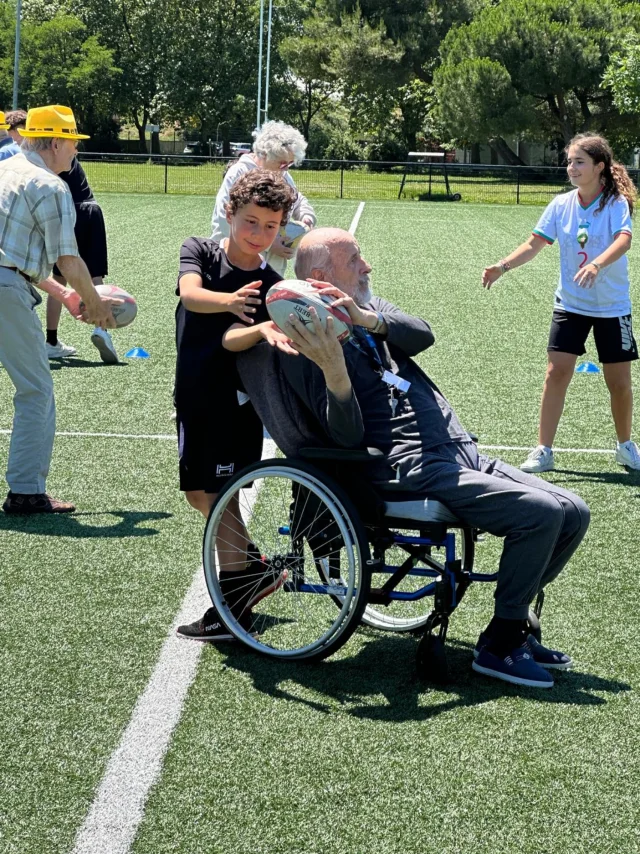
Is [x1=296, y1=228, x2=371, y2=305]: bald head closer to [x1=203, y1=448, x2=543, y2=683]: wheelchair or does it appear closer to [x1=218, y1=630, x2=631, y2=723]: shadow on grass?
[x1=203, y1=448, x2=543, y2=683]: wheelchair

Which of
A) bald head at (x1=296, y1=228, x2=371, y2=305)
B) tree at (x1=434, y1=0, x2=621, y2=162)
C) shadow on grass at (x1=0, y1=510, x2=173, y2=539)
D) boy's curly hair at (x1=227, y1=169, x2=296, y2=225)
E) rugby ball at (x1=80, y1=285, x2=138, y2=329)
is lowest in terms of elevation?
shadow on grass at (x1=0, y1=510, x2=173, y2=539)

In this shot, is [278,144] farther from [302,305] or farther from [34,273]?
[302,305]

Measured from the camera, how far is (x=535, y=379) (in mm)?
9383

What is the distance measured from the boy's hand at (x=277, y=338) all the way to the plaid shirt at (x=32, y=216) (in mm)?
1881

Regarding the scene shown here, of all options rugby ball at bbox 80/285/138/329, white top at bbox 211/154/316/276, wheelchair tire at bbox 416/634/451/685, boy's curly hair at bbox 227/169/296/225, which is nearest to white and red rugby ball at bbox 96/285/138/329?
rugby ball at bbox 80/285/138/329

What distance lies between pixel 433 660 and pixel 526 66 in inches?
1905

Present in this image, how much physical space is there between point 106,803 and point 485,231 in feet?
77.6

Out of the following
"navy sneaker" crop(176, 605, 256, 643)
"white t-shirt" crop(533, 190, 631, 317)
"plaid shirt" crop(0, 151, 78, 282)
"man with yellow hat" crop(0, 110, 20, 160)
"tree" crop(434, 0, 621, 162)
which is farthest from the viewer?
"tree" crop(434, 0, 621, 162)

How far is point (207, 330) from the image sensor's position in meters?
4.07

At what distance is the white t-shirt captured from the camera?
6562mm

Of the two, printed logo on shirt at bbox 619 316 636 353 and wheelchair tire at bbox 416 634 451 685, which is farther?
printed logo on shirt at bbox 619 316 636 353

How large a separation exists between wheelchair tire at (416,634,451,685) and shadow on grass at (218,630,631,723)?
3 centimetres

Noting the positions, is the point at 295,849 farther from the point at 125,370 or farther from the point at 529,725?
the point at 125,370

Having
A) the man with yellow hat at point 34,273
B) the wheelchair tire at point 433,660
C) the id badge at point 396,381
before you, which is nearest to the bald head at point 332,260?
the id badge at point 396,381
